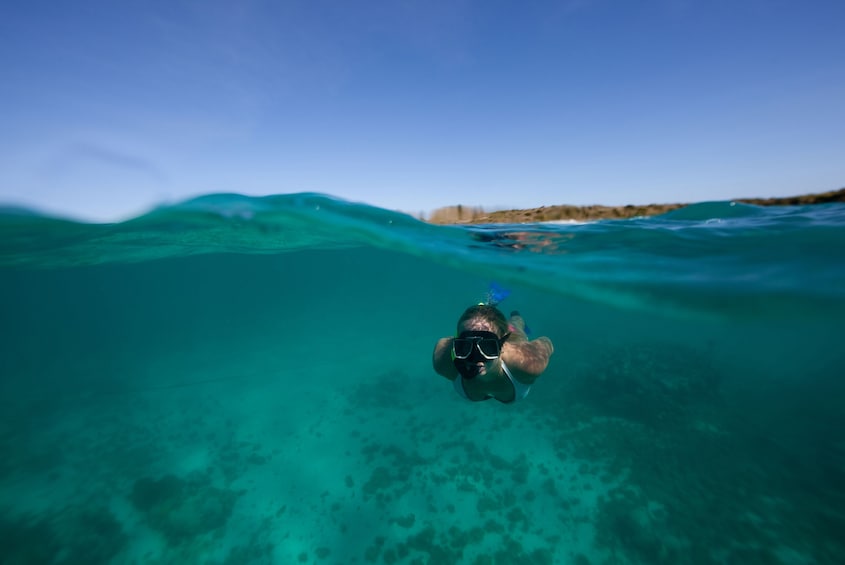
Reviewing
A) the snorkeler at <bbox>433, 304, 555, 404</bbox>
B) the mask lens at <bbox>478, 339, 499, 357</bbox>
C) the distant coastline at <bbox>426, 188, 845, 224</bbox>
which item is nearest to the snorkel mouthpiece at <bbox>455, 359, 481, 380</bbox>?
the snorkeler at <bbox>433, 304, 555, 404</bbox>

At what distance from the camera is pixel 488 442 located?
11.5 metres

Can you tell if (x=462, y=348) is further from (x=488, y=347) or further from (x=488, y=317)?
(x=488, y=317)

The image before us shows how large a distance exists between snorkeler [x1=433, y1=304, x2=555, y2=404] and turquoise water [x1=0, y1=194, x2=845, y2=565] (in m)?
4.28

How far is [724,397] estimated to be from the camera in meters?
14.6

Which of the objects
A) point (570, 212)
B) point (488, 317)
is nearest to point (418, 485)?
point (488, 317)

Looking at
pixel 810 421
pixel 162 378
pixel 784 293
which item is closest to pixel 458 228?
pixel 784 293

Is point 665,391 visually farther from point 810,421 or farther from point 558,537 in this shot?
point 558,537

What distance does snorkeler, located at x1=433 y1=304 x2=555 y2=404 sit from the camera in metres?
4.70

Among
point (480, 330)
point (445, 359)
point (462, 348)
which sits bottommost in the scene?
point (445, 359)

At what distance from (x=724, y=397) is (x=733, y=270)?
1116 centimetres

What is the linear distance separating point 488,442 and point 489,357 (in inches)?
327

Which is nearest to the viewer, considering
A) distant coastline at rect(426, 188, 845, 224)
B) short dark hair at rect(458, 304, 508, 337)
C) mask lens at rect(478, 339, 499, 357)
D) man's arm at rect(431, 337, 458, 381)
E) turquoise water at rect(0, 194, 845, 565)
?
mask lens at rect(478, 339, 499, 357)

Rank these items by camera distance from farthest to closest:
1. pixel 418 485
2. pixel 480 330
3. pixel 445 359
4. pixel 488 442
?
1. pixel 488 442
2. pixel 418 485
3. pixel 445 359
4. pixel 480 330

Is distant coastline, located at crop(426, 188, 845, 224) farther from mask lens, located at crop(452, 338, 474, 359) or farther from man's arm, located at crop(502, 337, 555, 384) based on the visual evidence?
mask lens, located at crop(452, 338, 474, 359)
